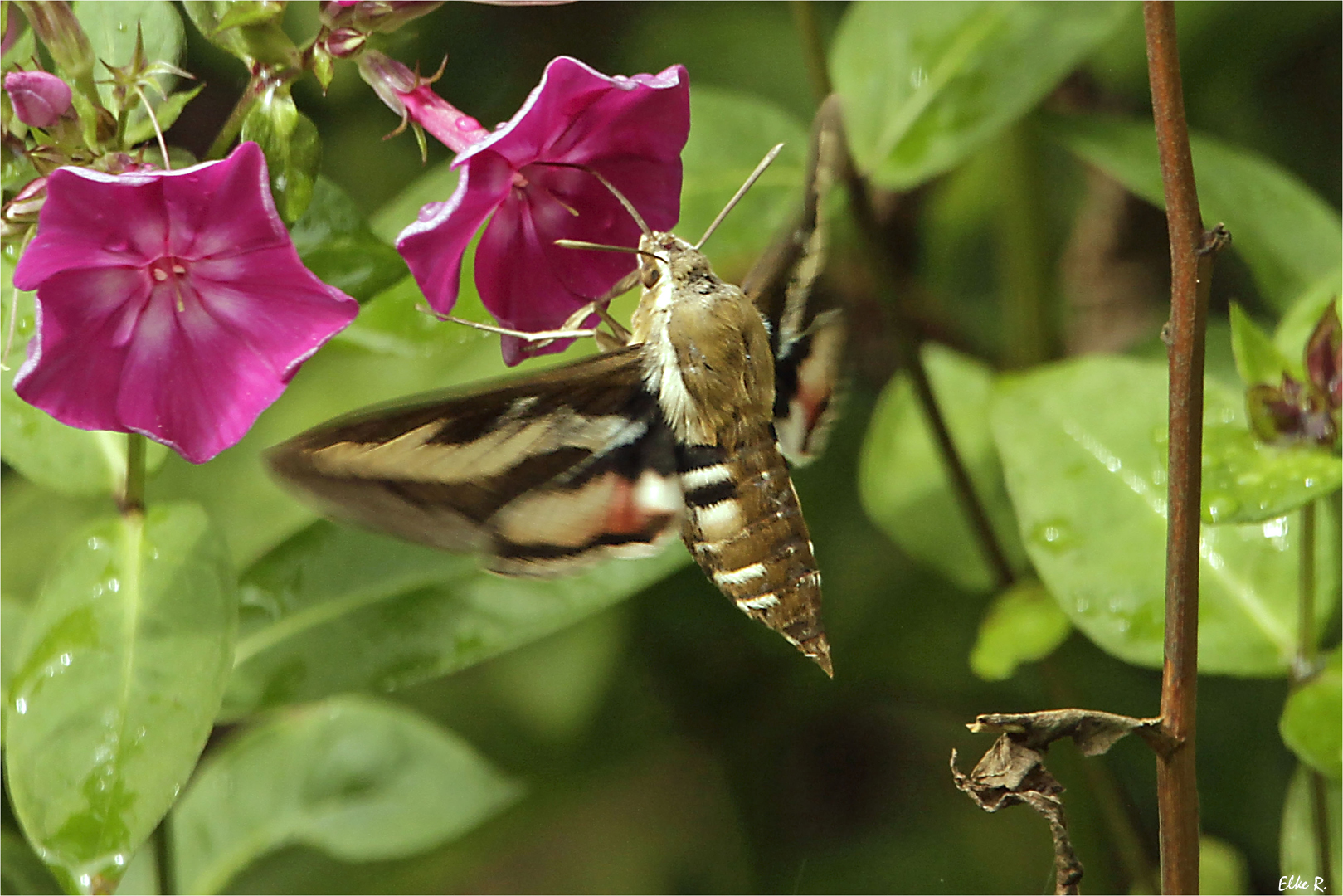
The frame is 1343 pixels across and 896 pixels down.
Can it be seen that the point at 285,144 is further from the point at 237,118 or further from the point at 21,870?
the point at 21,870

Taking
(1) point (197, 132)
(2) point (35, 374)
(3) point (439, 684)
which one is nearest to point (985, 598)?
(3) point (439, 684)

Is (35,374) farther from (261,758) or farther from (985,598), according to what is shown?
(985,598)

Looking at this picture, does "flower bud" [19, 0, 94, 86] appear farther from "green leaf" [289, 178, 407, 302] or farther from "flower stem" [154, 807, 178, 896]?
"flower stem" [154, 807, 178, 896]

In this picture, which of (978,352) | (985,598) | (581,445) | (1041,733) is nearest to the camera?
(1041,733)

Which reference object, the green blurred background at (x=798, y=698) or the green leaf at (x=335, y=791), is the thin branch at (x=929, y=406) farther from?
the green leaf at (x=335, y=791)

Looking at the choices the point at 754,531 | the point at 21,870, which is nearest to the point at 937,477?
the point at 754,531

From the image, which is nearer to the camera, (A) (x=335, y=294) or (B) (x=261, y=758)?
(A) (x=335, y=294)

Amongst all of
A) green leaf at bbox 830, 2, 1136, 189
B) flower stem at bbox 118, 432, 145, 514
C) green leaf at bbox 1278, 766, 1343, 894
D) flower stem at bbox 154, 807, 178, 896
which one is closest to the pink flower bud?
flower stem at bbox 118, 432, 145, 514
